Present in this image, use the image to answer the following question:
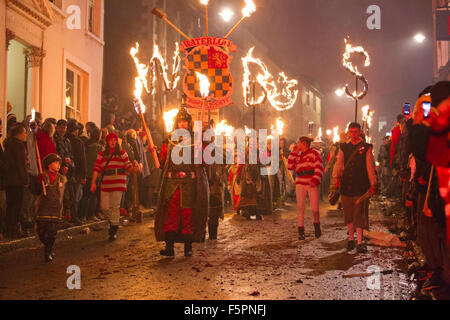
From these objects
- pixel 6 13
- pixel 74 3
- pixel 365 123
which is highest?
pixel 74 3

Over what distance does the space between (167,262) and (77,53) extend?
40.0 ft

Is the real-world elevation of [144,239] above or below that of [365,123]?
below

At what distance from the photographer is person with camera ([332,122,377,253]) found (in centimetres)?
823

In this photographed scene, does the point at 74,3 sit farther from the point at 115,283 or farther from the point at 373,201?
the point at 115,283

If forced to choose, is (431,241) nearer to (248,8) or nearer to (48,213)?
(48,213)

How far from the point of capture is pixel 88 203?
1177cm

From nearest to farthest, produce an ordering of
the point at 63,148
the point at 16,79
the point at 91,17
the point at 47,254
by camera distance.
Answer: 1. the point at 47,254
2. the point at 63,148
3. the point at 16,79
4. the point at 91,17

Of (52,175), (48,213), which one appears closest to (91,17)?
(52,175)

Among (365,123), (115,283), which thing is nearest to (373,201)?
(365,123)

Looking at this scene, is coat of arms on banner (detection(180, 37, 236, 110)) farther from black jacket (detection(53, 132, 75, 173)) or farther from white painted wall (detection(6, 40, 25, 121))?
white painted wall (detection(6, 40, 25, 121))

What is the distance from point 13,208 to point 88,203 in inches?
103

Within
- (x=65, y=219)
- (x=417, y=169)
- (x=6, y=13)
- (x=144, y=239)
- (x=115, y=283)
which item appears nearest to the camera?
(x=417, y=169)

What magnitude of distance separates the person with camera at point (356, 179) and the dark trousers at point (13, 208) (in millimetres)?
5423
